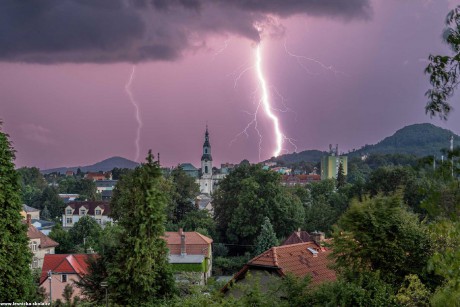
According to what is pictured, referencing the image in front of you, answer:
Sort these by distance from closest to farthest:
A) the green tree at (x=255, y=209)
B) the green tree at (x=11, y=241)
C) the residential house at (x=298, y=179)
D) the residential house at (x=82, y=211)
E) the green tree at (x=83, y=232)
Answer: the green tree at (x=11, y=241) < the green tree at (x=255, y=209) < the green tree at (x=83, y=232) < the residential house at (x=82, y=211) < the residential house at (x=298, y=179)

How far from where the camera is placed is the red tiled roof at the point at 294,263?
19.0 metres

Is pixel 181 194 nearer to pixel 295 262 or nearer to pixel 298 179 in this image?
pixel 295 262

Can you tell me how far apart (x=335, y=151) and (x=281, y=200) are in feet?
417

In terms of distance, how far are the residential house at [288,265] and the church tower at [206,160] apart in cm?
9271

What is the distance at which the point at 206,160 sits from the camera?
388 feet

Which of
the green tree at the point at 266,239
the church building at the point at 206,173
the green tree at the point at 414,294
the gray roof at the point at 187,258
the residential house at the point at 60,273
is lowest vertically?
Answer: the residential house at the point at 60,273

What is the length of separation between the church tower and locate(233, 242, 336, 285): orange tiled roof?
304 ft

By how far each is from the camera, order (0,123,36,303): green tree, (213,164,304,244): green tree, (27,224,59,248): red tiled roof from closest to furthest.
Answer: (0,123,36,303): green tree < (27,224,59,248): red tiled roof < (213,164,304,244): green tree

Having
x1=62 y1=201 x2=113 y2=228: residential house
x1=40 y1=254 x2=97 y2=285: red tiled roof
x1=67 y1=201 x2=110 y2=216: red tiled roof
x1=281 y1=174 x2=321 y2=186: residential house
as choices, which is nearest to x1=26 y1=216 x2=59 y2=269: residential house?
x1=40 y1=254 x2=97 y2=285: red tiled roof

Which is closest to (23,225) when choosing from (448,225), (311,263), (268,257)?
(268,257)

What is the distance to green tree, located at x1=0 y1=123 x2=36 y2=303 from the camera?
563 inches

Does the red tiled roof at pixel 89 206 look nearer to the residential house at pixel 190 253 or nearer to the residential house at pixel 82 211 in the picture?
the residential house at pixel 82 211

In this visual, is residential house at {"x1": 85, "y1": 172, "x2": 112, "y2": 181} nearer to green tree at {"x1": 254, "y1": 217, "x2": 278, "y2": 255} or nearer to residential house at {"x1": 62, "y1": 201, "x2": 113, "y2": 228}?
residential house at {"x1": 62, "y1": 201, "x2": 113, "y2": 228}

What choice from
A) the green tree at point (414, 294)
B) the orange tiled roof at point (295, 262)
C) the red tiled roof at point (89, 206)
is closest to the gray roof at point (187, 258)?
the orange tiled roof at point (295, 262)
